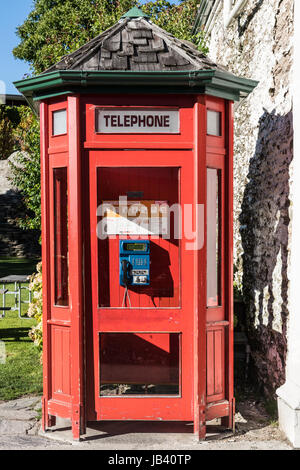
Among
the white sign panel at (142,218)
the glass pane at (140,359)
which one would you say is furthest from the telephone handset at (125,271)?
the glass pane at (140,359)

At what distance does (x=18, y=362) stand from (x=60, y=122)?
3748 millimetres

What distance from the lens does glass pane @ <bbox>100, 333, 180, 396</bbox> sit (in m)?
5.72

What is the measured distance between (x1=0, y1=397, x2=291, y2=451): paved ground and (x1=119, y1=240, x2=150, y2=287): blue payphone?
4.30 feet

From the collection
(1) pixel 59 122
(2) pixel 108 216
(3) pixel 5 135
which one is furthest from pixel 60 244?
(3) pixel 5 135

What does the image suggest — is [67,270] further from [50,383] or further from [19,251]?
[19,251]

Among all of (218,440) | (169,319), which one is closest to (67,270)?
(169,319)

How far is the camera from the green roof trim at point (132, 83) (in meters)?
4.49

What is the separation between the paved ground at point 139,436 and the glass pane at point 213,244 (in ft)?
3.77

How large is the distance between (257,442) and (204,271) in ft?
4.89

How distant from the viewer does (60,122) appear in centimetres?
481

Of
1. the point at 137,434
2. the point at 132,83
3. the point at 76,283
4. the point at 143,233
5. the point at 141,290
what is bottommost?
the point at 137,434

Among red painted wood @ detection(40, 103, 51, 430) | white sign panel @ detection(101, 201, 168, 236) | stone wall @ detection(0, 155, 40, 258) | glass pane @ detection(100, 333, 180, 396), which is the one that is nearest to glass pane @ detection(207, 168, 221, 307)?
white sign panel @ detection(101, 201, 168, 236)

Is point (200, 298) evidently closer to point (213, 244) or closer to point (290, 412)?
point (213, 244)

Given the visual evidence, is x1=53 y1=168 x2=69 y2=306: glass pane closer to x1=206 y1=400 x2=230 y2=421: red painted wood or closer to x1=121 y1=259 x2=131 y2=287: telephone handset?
x1=121 y1=259 x2=131 y2=287: telephone handset
